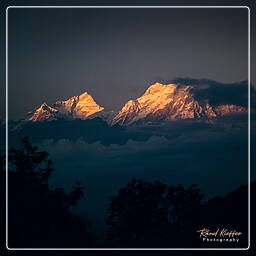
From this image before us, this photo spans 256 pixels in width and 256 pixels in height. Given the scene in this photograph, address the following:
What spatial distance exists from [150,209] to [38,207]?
1640 cm

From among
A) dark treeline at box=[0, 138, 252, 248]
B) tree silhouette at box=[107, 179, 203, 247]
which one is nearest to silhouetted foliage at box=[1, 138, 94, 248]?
dark treeline at box=[0, 138, 252, 248]

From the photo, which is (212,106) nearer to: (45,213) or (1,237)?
(45,213)

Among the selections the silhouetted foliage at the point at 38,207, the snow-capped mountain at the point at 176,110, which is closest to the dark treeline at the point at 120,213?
the silhouetted foliage at the point at 38,207

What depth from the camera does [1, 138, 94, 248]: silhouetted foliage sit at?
25.6 m

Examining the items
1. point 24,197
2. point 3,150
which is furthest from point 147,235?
point 3,150

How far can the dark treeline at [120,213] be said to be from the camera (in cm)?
2614

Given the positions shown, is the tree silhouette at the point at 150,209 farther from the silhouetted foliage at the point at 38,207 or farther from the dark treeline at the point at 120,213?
the silhouetted foliage at the point at 38,207

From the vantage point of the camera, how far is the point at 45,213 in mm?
30328

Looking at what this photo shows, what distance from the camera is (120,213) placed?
45.0 m

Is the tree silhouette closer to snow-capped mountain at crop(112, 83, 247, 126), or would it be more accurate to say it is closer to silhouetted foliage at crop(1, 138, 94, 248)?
silhouetted foliage at crop(1, 138, 94, 248)

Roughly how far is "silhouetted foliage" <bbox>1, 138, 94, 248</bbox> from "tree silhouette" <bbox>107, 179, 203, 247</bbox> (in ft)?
19.3

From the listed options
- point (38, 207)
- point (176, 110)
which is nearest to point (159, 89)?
point (176, 110)

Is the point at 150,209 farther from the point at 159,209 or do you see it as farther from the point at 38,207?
the point at 38,207

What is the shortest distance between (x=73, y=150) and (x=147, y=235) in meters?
18.1
